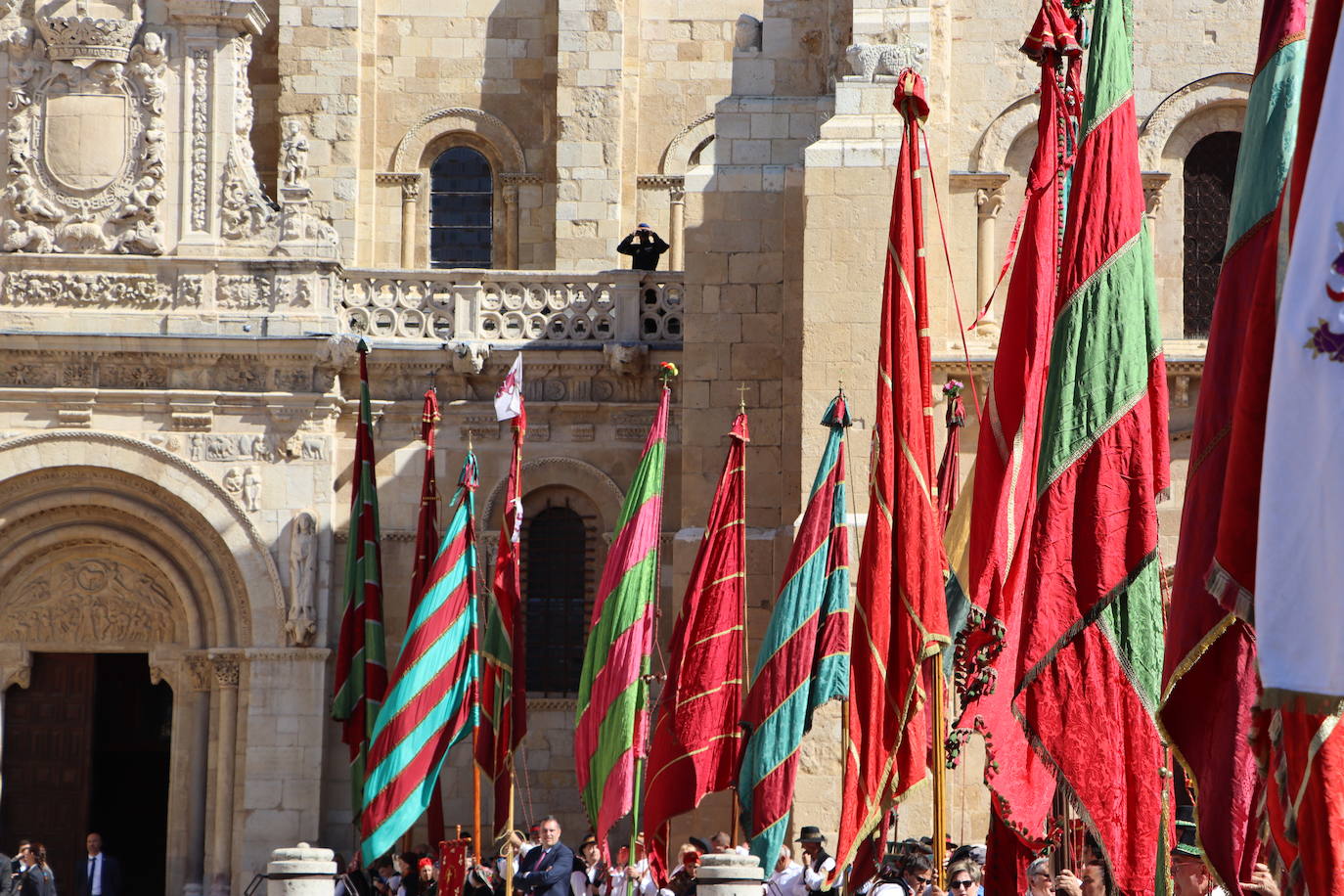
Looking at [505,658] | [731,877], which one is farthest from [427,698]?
[731,877]

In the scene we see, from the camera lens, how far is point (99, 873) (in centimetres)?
2061

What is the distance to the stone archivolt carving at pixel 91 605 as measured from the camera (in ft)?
70.3

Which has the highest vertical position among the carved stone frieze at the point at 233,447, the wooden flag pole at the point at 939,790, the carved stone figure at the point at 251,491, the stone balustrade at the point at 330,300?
the stone balustrade at the point at 330,300

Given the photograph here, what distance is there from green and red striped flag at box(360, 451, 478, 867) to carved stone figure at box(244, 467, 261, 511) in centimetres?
316

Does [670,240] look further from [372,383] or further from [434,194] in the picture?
[372,383]

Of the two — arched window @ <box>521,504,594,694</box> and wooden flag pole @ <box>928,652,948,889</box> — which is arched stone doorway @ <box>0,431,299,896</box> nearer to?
arched window @ <box>521,504,594,694</box>

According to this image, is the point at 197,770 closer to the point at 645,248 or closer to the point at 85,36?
the point at 645,248

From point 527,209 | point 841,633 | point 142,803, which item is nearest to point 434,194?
point 527,209

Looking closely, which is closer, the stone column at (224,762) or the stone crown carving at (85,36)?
the stone column at (224,762)

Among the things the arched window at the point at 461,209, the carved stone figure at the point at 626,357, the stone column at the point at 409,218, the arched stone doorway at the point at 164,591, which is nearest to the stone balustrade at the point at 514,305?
the carved stone figure at the point at 626,357

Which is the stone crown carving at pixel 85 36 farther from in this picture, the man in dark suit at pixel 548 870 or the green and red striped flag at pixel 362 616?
the man in dark suit at pixel 548 870

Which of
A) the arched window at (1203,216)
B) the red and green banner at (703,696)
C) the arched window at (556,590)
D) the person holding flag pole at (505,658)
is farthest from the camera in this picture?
the arched window at (556,590)

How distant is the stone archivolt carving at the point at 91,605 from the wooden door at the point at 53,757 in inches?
25.8

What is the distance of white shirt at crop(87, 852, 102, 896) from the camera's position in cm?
2058
